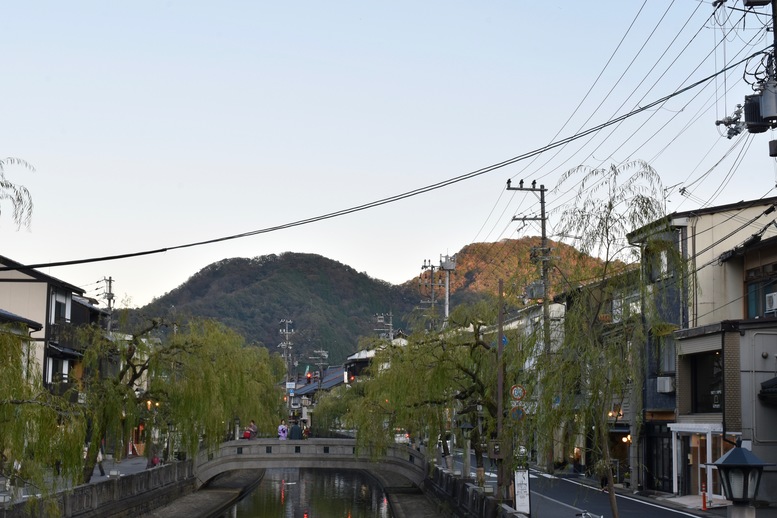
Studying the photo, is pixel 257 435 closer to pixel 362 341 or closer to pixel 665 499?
pixel 362 341

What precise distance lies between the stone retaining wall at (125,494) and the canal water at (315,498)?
10.5 feet

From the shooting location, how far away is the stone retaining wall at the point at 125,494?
1230 inches

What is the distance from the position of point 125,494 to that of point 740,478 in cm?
→ 2865

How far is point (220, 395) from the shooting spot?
4816 centimetres

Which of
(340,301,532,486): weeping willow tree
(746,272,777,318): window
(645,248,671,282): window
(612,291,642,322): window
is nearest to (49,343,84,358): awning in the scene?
(340,301,532,486): weeping willow tree

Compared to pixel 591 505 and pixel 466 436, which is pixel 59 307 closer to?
pixel 466 436

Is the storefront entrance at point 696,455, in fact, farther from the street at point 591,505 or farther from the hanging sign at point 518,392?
the hanging sign at point 518,392

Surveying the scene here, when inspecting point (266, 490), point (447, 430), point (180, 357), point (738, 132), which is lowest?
point (266, 490)

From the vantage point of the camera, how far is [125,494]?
131 ft

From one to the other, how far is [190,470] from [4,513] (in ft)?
104

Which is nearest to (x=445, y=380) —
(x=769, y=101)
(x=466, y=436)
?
(x=466, y=436)

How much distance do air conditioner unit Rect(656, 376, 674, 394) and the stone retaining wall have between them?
22.3 meters

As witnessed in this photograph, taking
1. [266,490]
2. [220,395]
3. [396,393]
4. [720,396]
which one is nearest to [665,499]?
[720,396]

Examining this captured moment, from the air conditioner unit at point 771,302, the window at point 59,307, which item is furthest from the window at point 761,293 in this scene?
the window at point 59,307
